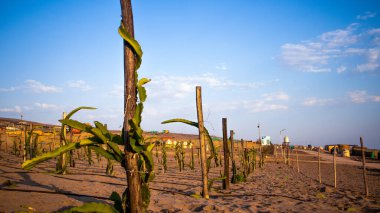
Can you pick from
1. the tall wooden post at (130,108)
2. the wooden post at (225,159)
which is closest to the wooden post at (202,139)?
the wooden post at (225,159)

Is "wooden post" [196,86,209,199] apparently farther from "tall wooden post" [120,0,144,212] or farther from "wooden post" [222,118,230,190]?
"tall wooden post" [120,0,144,212]

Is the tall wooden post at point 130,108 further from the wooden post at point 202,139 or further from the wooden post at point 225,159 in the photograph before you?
the wooden post at point 225,159

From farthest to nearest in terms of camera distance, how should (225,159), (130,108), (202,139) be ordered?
(225,159) < (202,139) < (130,108)

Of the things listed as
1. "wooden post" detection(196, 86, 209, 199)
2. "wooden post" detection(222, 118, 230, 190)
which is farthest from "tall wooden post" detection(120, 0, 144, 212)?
"wooden post" detection(222, 118, 230, 190)

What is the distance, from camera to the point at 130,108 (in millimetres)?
2775

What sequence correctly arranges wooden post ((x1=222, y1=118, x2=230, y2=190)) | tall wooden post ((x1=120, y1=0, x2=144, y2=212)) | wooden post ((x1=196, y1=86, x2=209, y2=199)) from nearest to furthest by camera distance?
tall wooden post ((x1=120, y1=0, x2=144, y2=212))
wooden post ((x1=196, y1=86, x2=209, y2=199))
wooden post ((x1=222, y1=118, x2=230, y2=190))

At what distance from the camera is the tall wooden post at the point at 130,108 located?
8.79ft

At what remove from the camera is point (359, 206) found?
222 inches

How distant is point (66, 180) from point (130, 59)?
5131mm

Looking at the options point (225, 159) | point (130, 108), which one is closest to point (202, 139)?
point (225, 159)

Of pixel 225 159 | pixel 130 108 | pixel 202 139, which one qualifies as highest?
pixel 130 108

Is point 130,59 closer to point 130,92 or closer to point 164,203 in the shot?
point 130,92

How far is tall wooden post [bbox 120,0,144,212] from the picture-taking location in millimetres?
2680

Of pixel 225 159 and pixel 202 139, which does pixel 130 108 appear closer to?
pixel 202 139
